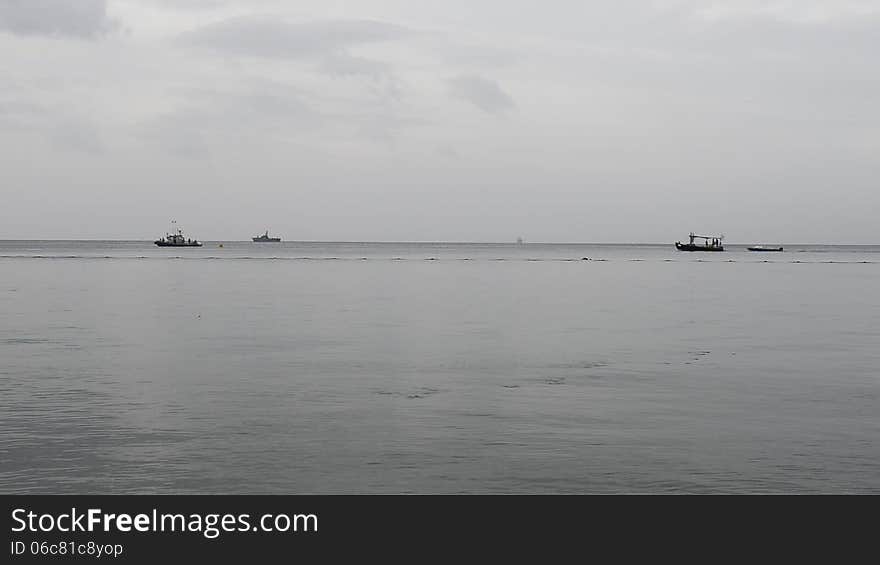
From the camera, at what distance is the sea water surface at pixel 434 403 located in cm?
→ 1631

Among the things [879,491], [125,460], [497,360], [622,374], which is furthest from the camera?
[497,360]

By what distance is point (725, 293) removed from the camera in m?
75.8

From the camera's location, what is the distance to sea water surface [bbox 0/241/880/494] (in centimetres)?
1631

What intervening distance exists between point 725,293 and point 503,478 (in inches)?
2490

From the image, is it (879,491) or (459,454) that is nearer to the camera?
(879,491)

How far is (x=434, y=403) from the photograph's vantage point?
23562 mm
